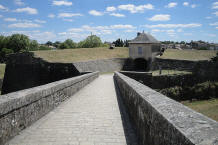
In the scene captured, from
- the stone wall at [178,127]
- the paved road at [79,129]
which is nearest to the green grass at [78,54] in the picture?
the paved road at [79,129]

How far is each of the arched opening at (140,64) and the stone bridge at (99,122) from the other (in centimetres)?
3849

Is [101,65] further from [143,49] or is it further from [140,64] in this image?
[140,64]

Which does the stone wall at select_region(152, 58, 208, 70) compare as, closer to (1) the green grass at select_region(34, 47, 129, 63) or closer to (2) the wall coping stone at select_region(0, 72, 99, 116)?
(1) the green grass at select_region(34, 47, 129, 63)

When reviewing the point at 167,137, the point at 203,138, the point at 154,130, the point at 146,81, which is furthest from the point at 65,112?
the point at 146,81

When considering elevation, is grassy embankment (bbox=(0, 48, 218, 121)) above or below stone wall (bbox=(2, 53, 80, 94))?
above

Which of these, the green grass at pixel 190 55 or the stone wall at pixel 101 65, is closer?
the stone wall at pixel 101 65

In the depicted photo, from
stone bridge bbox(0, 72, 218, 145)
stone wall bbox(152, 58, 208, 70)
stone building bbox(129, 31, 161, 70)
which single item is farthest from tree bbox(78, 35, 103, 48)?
stone bridge bbox(0, 72, 218, 145)

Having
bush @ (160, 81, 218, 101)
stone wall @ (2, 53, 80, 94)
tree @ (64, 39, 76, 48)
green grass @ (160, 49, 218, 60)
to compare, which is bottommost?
bush @ (160, 81, 218, 101)

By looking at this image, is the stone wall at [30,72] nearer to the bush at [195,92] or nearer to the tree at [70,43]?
the bush at [195,92]

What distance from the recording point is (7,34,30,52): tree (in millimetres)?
88500

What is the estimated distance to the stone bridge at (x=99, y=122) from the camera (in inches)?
90.9

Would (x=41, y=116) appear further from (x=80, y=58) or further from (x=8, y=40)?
(x=8, y=40)

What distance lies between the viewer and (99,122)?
20.5 ft

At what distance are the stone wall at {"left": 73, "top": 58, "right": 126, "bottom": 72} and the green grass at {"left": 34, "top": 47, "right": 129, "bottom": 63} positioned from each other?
495 centimetres
